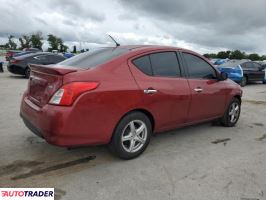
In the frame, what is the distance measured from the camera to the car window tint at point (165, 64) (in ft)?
13.6

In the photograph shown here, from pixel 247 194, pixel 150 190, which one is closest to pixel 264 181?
pixel 247 194

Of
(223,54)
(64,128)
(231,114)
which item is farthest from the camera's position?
(223,54)

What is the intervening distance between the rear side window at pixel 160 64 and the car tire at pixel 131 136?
0.68m

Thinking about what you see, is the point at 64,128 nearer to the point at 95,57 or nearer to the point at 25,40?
the point at 95,57

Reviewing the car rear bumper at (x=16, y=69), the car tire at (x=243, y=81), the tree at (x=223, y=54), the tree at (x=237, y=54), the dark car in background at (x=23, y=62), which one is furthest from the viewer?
the tree at (x=223, y=54)

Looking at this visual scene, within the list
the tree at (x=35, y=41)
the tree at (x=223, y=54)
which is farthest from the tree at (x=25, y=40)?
the tree at (x=223, y=54)

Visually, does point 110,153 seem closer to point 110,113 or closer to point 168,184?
point 110,113

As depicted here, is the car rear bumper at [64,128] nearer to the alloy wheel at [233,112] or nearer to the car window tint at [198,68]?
the car window tint at [198,68]

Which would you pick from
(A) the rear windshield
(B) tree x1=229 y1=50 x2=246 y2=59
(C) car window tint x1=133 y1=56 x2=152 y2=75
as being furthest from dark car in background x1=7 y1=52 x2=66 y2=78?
(B) tree x1=229 y1=50 x2=246 y2=59

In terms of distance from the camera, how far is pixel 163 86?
4090 millimetres

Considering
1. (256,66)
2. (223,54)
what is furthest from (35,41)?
(256,66)

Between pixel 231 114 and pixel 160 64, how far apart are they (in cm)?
244

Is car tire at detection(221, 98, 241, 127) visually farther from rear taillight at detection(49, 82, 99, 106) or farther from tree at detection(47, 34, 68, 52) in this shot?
tree at detection(47, 34, 68, 52)

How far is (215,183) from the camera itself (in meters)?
3.29
